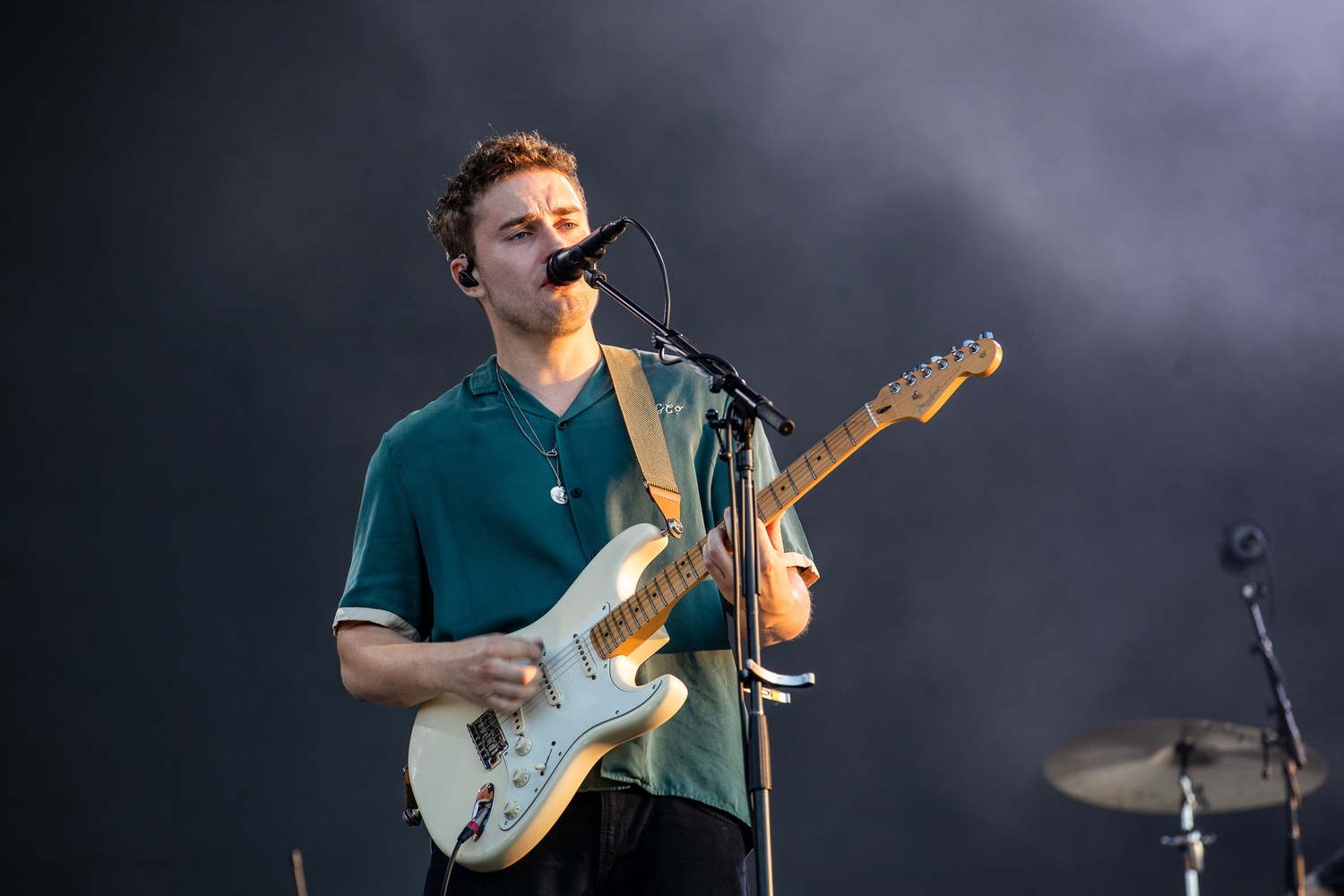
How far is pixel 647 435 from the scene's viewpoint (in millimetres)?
2395

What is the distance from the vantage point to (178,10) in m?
5.07

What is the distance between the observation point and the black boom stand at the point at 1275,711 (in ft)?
10.7

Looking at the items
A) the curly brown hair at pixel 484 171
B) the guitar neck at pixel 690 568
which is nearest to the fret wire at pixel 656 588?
the guitar neck at pixel 690 568

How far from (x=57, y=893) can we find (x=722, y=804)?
3304 millimetres

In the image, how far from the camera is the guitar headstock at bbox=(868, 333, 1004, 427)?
7.23 feet

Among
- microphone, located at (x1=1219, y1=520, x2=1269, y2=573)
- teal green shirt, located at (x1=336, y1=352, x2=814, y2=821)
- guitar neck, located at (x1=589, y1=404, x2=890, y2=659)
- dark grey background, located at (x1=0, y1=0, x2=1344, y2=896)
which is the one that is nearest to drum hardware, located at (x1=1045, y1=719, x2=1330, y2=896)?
microphone, located at (x1=1219, y1=520, x2=1269, y2=573)

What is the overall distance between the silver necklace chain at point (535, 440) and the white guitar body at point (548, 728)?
0.19 m

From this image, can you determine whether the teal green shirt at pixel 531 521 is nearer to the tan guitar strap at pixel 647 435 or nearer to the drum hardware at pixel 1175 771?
the tan guitar strap at pixel 647 435

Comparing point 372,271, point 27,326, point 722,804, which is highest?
point 372,271

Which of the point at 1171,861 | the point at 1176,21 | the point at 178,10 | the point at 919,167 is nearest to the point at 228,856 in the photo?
the point at 178,10

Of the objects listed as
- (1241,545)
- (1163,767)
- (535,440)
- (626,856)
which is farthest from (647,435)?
(1163,767)

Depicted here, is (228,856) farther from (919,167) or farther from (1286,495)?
(1286,495)

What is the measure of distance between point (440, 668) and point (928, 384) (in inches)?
42.7

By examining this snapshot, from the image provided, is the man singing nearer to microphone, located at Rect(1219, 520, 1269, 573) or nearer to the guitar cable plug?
the guitar cable plug
